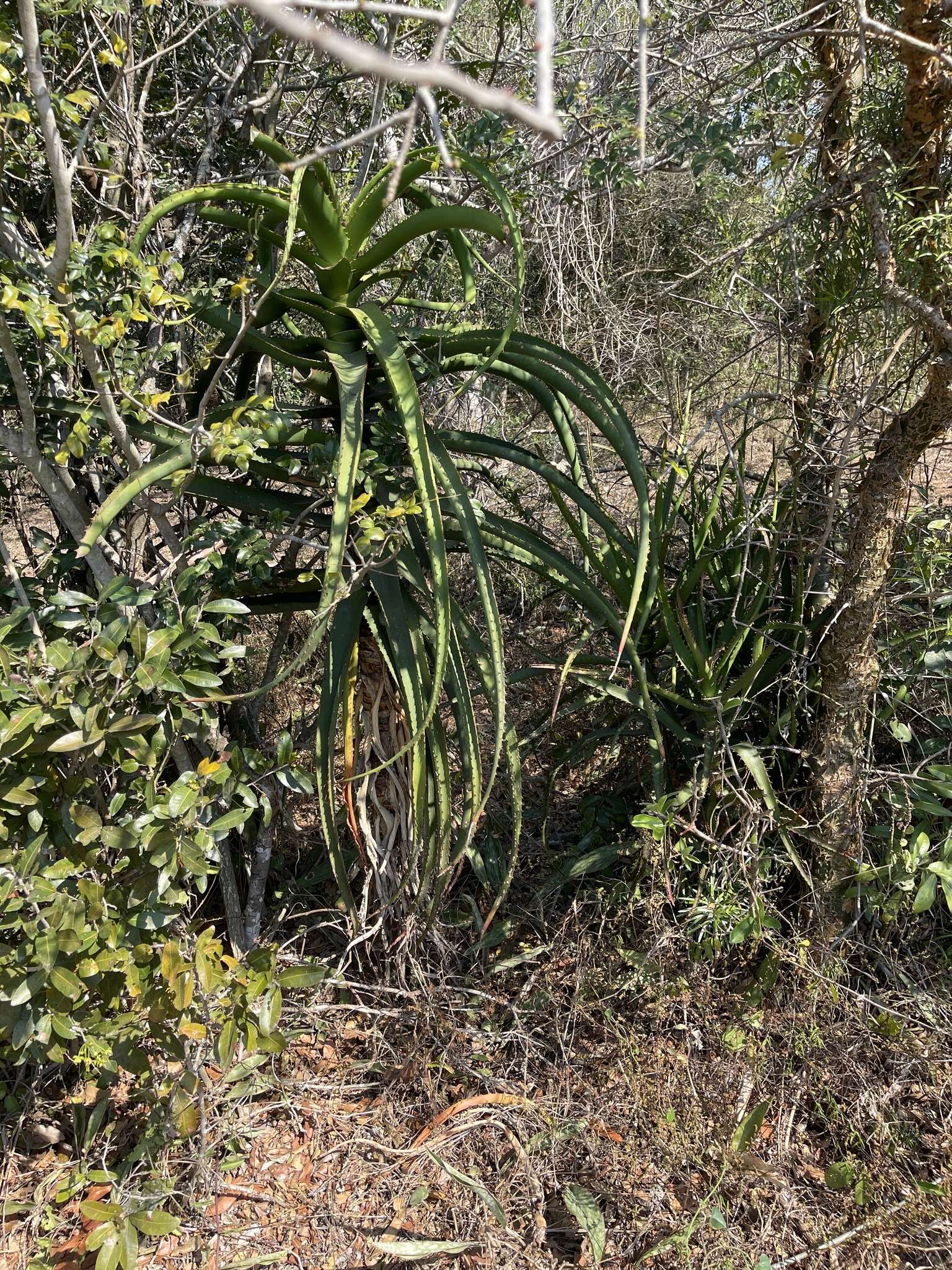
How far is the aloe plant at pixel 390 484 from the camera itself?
1.57 meters

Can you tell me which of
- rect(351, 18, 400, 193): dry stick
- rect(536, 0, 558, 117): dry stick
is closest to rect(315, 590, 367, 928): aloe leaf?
rect(351, 18, 400, 193): dry stick

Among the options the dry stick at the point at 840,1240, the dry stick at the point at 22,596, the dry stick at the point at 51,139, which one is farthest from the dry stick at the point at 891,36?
the dry stick at the point at 840,1240

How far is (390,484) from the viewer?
182cm

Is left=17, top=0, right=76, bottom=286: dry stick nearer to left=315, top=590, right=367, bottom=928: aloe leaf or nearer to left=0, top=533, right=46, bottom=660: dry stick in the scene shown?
left=0, top=533, right=46, bottom=660: dry stick

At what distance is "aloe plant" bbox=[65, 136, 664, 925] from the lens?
61.7 inches

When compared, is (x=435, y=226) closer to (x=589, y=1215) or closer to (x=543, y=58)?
(x=543, y=58)

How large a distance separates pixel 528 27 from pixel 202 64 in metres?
0.96

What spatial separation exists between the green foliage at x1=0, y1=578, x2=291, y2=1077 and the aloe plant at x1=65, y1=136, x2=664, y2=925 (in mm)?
194

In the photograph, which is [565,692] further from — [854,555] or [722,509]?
[854,555]

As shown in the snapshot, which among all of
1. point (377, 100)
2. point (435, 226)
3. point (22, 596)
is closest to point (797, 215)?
point (435, 226)

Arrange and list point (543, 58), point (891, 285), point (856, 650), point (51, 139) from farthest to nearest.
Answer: point (856, 650)
point (891, 285)
point (51, 139)
point (543, 58)

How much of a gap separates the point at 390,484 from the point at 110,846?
2.65 feet

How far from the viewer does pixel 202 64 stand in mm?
2160

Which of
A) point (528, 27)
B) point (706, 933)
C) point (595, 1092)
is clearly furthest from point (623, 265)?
point (595, 1092)
